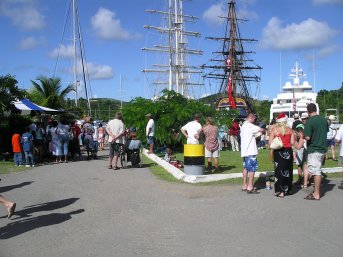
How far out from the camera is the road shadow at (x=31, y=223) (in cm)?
644

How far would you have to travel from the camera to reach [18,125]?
18.9 meters

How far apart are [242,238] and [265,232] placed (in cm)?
48

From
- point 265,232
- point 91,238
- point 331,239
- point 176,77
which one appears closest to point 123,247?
point 91,238

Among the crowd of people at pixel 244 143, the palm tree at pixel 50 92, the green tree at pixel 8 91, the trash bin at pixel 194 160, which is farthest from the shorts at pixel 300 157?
Result: the palm tree at pixel 50 92

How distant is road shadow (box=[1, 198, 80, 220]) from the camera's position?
764 centimetres

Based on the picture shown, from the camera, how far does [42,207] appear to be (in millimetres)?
8195

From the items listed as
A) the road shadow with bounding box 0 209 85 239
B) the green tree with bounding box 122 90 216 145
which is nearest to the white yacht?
the green tree with bounding box 122 90 216 145

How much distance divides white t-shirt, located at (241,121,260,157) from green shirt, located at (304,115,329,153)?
1234mm

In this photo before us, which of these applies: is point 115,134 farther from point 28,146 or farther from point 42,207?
point 42,207

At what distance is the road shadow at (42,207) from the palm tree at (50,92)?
2296cm

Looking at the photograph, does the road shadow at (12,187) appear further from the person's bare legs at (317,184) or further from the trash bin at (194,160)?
the person's bare legs at (317,184)

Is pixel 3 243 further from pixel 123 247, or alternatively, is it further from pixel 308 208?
pixel 308 208

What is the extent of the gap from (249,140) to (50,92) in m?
25.3

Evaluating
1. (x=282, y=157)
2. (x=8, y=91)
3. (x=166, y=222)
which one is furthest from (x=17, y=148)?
(x=282, y=157)
